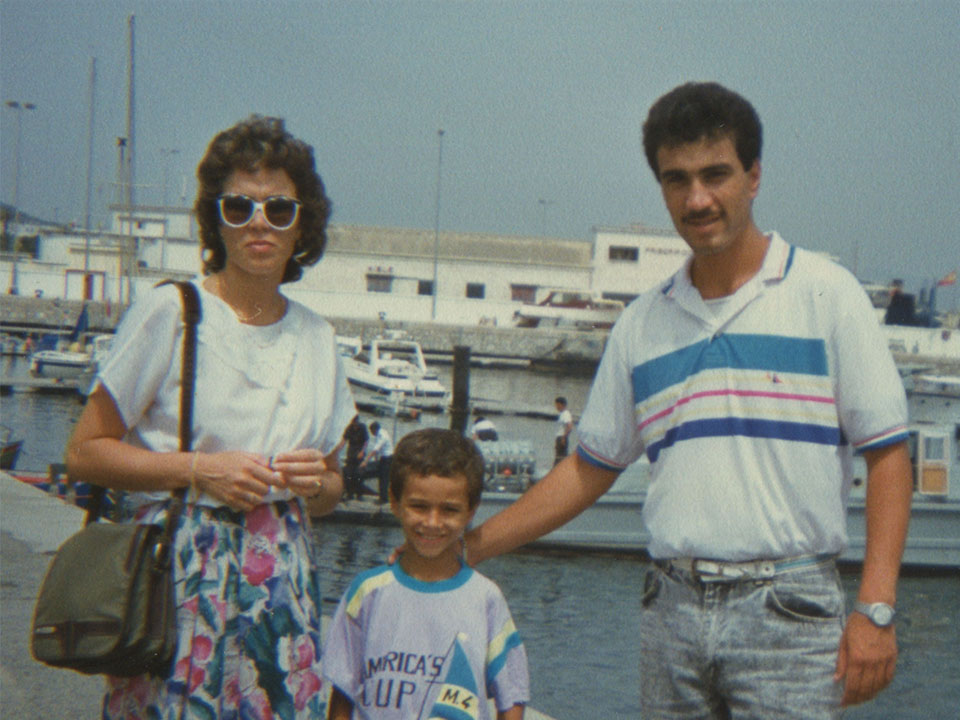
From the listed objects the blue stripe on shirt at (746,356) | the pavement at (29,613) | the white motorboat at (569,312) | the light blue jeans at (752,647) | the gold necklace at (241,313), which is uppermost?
the white motorboat at (569,312)

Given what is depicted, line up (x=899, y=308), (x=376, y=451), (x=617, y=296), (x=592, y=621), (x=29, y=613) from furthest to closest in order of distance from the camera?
(x=617, y=296), (x=899, y=308), (x=376, y=451), (x=592, y=621), (x=29, y=613)

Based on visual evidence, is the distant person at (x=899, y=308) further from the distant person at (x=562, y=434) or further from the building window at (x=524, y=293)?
the distant person at (x=562, y=434)

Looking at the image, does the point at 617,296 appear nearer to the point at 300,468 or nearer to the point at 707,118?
the point at 707,118

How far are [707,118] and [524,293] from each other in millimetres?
68575

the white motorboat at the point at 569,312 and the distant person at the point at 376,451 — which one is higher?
the white motorboat at the point at 569,312

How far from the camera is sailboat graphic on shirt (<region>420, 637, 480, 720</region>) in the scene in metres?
2.74

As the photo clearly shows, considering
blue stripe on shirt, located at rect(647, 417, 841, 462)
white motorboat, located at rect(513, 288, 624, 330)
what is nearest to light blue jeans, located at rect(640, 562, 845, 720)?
blue stripe on shirt, located at rect(647, 417, 841, 462)

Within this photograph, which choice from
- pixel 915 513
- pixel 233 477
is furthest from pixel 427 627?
pixel 915 513

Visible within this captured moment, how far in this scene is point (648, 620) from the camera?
2.79 meters

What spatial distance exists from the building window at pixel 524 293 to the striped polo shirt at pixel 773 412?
68.1 meters

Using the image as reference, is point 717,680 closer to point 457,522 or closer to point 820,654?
point 820,654

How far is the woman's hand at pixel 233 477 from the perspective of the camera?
2578mm

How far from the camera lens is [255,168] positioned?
282 cm

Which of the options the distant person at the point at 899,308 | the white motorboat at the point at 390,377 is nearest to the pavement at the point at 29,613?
the white motorboat at the point at 390,377
